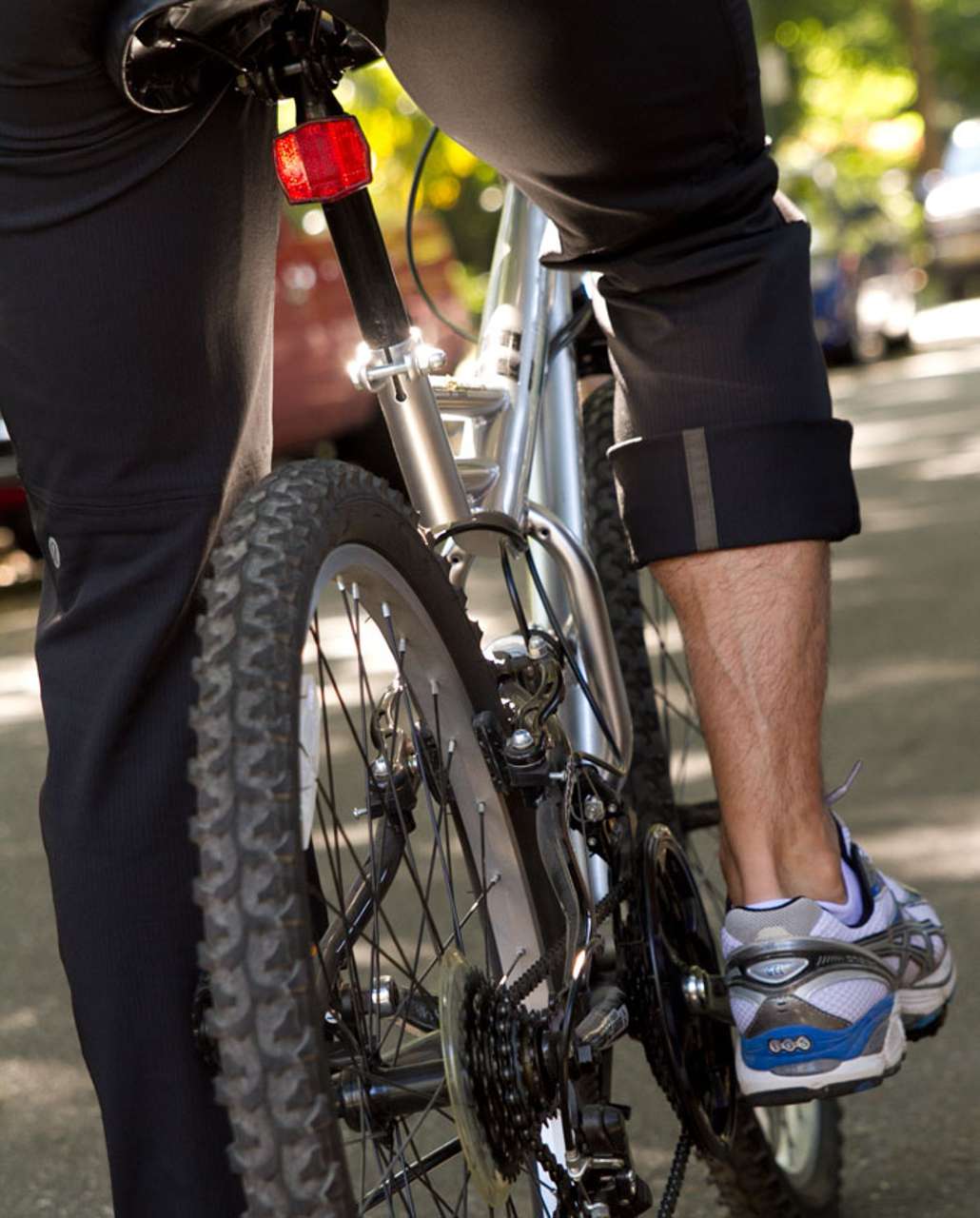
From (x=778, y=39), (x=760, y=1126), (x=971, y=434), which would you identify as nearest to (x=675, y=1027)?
(x=760, y=1126)

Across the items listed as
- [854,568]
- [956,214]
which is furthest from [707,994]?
[956,214]

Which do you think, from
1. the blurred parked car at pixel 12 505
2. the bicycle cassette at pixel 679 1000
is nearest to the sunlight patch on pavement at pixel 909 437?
the blurred parked car at pixel 12 505

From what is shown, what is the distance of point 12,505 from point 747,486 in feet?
22.2

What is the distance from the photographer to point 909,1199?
2611 millimetres

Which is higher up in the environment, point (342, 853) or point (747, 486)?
point (747, 486)

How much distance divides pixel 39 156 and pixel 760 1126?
131 centimetres

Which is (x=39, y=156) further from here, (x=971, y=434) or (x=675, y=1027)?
(x=971, y=434)

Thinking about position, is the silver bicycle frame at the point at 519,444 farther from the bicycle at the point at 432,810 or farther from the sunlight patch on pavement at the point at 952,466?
the sunlight patch on pavement at the point at 952,466

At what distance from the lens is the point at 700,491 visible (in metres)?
2.05

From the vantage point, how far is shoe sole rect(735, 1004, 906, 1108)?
2.10m

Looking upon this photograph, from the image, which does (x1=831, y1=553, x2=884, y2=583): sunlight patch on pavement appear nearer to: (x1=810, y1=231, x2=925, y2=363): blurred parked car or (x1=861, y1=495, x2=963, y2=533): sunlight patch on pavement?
(x1=861, y1=495, x2=963, y2=533): sunlight patch on pavement

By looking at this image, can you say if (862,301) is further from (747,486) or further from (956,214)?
(747,486)

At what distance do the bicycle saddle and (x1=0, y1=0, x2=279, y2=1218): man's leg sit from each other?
0.04 m

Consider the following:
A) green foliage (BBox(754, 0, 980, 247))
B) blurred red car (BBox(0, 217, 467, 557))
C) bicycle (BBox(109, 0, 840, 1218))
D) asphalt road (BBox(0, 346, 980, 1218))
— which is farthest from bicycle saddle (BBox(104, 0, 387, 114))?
green foliage (BBox(754, 0, 980, 247))
